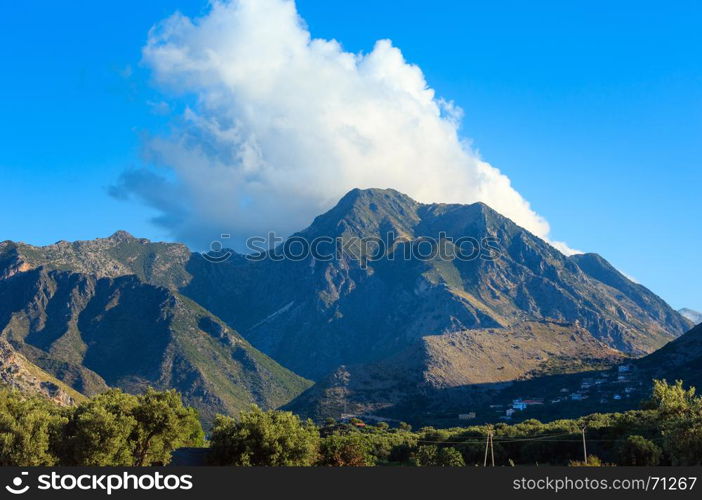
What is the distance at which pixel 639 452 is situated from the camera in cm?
7962

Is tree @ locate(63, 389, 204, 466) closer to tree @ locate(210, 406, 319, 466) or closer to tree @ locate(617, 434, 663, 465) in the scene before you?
tree @ locate(210, 406, 319, 466)

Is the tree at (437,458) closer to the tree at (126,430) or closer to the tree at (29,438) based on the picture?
the tree at (126,430)

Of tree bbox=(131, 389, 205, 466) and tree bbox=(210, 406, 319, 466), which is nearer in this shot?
tree bbox=(210, 406, 319, 466)

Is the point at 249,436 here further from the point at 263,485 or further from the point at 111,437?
the point at 263,485

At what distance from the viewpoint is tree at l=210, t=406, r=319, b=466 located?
6669cm

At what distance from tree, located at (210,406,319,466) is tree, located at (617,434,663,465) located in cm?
3793

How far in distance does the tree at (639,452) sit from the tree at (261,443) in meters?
37.9

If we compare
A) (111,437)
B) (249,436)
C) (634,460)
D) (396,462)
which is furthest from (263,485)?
(396,462)

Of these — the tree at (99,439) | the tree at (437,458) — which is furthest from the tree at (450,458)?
the tree at (99,439)

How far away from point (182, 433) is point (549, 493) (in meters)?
50.9

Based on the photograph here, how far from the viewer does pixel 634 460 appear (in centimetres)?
7931

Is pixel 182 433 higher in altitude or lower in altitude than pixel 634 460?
higher

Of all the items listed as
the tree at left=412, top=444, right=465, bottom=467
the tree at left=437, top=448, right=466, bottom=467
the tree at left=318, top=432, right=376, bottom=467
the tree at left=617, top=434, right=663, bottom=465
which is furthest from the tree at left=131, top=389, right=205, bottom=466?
the tree at left=617, top=434, right=663, bottom=465

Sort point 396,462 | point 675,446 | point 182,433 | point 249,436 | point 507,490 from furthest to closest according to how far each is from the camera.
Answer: point 396,462 → point 182,433 → point 249,436 → point 675,446 → point 507,490
